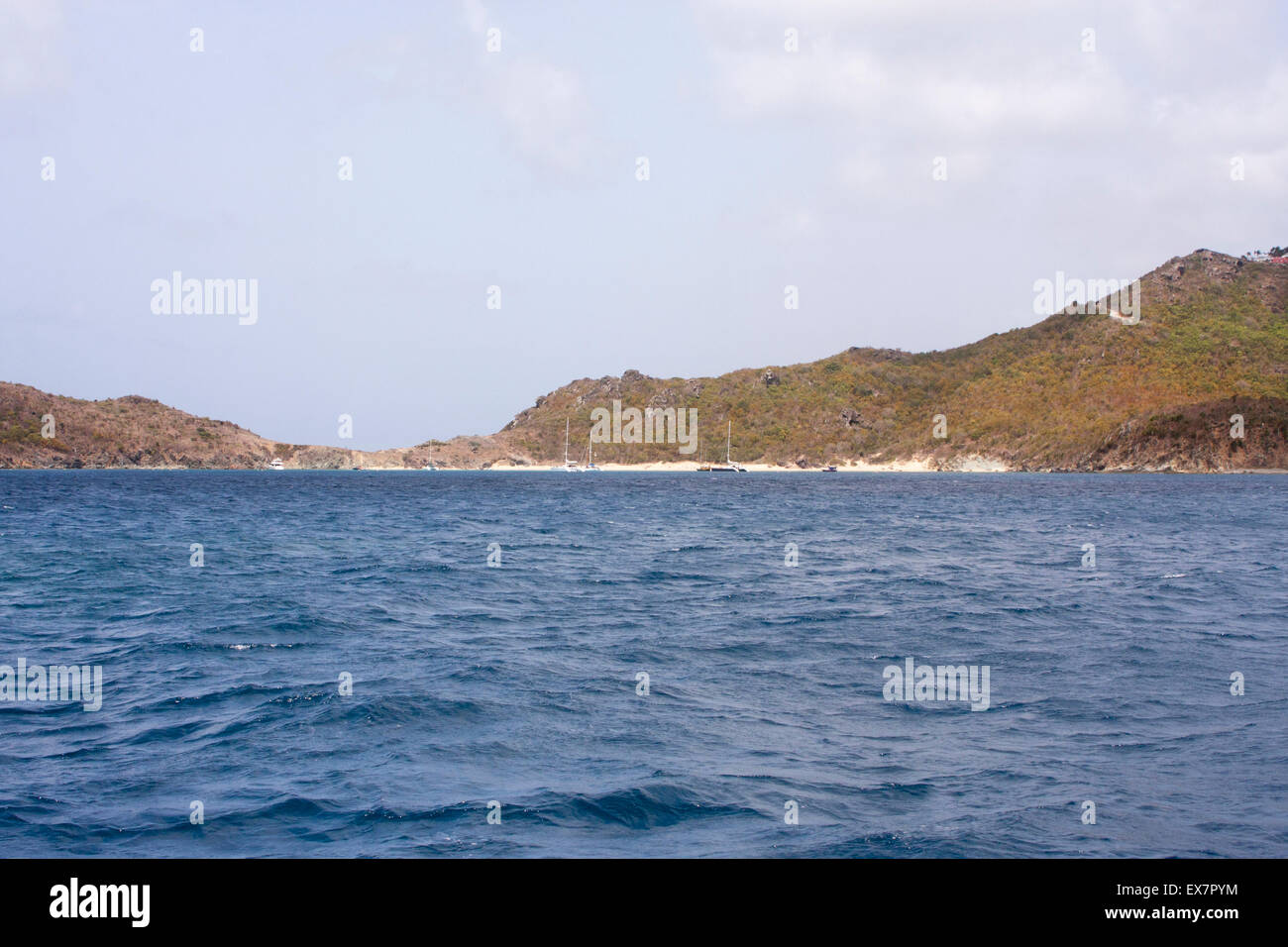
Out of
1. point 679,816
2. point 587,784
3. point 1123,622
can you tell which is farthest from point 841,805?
point 1123,622

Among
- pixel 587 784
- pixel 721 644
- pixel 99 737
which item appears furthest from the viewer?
pixel 721 644

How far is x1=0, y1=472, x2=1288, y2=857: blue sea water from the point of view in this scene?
403 inches

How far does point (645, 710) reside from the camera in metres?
15.1

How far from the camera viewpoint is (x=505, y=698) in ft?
52.7

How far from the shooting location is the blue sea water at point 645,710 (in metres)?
10.2
